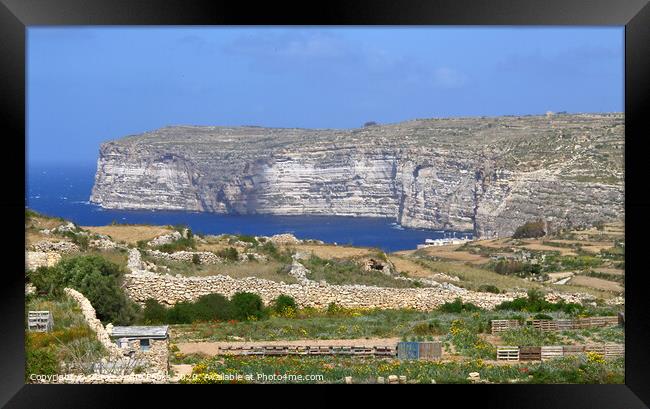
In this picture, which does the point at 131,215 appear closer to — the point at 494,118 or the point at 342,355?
the point at 494,118

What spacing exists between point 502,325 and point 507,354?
6.29 feet

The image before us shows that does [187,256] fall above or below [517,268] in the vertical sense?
above

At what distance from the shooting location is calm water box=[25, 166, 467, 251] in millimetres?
42594

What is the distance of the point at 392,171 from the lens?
181 ft

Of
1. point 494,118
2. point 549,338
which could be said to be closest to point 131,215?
point 494,118

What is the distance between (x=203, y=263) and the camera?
1797cm

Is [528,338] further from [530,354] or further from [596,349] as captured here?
[530,354]

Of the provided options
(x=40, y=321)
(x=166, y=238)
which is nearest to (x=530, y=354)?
(x=40, y=321)

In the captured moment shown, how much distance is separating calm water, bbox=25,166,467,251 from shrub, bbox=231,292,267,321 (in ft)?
82.6

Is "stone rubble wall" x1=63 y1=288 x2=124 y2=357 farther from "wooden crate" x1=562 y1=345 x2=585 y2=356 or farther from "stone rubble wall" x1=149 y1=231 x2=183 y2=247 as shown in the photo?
"stone rubble wall" x1=149 y1=231 x2=183 y2=247

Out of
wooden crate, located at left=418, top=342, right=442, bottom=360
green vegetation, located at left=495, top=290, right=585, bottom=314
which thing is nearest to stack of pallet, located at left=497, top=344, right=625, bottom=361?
wooden crate, located at left=418, top=342, right=442, bottom=360

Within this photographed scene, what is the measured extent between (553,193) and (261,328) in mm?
29032

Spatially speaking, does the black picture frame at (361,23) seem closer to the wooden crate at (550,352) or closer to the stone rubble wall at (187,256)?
the wooden crate at (550,352)

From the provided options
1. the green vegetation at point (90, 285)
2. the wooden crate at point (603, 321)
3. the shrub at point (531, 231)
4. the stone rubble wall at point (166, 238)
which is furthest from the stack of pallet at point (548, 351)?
the shrub at point (531, 231)
